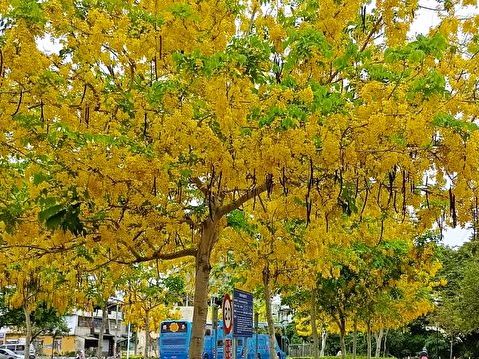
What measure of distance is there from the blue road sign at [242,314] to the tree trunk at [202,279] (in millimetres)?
381

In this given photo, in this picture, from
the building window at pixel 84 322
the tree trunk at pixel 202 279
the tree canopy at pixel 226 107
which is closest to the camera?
the tree canopy at pixel 226 107

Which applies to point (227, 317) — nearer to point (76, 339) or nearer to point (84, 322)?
point (76, 339)

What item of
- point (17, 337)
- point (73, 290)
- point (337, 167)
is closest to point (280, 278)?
point (73, 290)

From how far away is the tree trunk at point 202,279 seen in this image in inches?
282

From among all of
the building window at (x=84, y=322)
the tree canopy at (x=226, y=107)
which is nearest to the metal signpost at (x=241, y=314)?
the tree canopy at (x=226, y=107)

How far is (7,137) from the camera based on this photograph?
20.5ft

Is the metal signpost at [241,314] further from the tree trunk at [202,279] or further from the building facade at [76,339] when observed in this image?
the building facade at [76,339]

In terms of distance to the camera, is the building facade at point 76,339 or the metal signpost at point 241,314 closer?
the metal signpost at point 241,314

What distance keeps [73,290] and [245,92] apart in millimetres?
7180

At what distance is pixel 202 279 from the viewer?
289 inches

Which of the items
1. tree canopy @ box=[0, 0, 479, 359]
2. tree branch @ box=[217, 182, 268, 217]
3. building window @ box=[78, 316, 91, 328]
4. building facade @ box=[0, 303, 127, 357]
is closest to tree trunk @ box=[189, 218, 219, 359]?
tree branch @ box=[217, 182, 268, 217]

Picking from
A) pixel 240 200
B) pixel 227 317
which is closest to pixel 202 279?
pixel 227 317

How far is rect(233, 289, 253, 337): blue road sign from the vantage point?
698 cm

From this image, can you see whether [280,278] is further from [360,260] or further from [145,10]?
[145,10]
